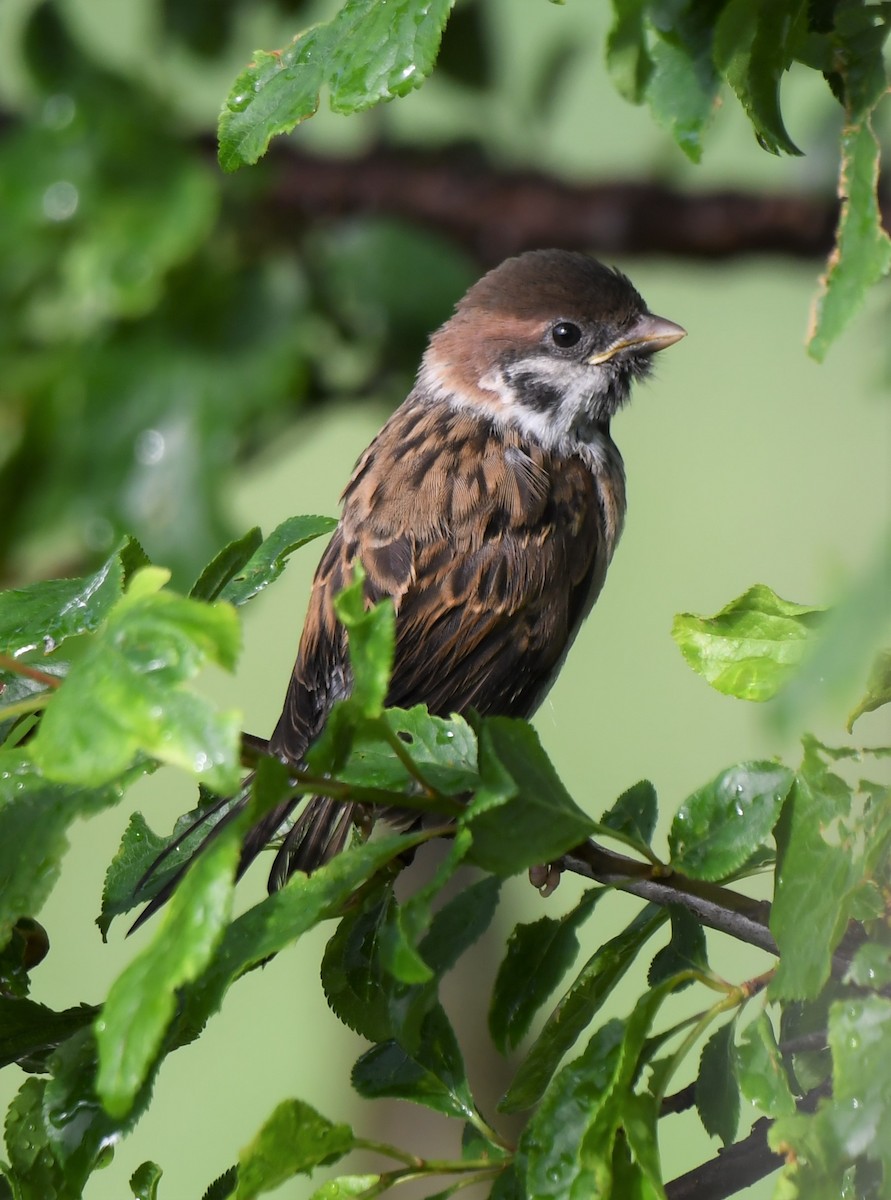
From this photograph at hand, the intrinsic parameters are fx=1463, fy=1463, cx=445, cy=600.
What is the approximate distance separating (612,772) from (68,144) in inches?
129

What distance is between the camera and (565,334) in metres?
2.46

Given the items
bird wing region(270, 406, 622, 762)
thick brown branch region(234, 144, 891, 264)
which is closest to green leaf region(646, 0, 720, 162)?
bird wing region(270, 406, 622, 762)

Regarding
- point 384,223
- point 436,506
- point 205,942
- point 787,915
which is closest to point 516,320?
point 436,506

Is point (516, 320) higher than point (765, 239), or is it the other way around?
point (765, 239)

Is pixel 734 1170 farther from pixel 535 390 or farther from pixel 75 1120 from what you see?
pixel 535 390

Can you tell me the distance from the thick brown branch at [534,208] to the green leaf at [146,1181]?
2.51m

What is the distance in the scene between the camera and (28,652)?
1.24 metres

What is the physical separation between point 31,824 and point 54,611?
240mm

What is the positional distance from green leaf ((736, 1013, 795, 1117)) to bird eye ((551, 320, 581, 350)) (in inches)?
62.3

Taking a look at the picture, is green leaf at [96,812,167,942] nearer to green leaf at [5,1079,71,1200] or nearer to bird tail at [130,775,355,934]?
bird tail at [130,775,355,934]

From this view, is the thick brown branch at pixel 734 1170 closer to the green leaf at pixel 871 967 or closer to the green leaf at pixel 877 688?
the green leaf at pixel 871 967

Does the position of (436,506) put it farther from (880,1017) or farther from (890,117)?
(890,117)

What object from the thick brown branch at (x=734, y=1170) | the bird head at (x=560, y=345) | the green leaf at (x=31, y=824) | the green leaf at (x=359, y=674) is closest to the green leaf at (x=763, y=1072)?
the thick brown branch at (x=734, y=1170)

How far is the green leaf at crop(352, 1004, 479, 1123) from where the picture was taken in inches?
45.6
